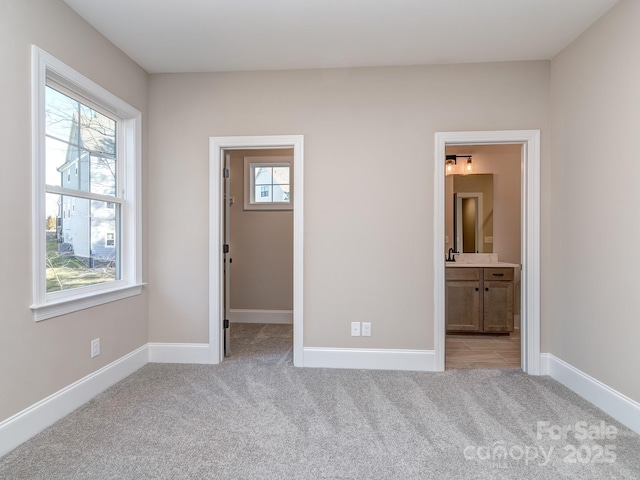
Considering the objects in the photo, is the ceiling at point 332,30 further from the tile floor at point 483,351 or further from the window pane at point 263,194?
the tile floor at point 483,351

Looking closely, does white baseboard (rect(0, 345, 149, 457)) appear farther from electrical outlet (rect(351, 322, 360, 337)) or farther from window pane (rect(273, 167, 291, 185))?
window pane (rect(273, 167, 291, 185))

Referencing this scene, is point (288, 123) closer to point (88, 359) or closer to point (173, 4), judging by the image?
point (173, 4)

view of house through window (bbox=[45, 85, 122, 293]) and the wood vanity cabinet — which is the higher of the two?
view of house through window (bbox=[45, 85, 122, 293])

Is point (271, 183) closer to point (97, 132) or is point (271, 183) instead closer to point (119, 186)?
point (119, 186)

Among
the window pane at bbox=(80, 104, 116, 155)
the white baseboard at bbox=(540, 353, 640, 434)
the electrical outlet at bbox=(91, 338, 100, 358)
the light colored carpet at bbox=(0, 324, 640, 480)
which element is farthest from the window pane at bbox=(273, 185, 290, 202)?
the white baseboard at bbox=(540, 353, 640, 434)

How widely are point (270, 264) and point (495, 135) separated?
3.13m

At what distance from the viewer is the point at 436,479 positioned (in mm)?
1695

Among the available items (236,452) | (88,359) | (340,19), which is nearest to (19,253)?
(88,359)

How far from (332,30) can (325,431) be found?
2633 mm

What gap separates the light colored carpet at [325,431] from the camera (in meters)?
1.77

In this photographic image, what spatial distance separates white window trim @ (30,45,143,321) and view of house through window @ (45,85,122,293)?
0.07 meters

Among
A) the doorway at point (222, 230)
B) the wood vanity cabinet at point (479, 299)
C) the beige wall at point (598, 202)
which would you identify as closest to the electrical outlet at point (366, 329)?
the doorway at point (222, 230)

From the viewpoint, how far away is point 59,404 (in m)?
2.27

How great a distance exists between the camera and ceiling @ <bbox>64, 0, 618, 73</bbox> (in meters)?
2.34
